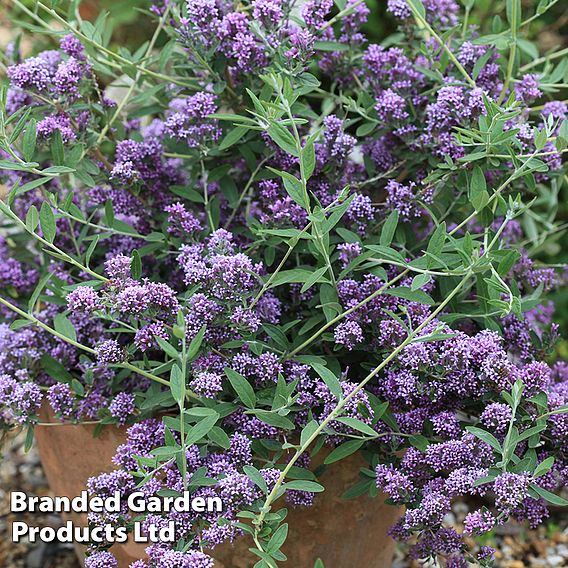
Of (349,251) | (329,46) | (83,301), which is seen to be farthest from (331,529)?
(329,46)

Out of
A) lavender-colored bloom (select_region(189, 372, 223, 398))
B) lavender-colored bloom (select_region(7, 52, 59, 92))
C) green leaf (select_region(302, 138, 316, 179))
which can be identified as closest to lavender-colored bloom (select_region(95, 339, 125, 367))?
lavender-colored bloom (select_region(189, 372, 223, 398))

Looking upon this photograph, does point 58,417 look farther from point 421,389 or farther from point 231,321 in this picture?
point 421,389

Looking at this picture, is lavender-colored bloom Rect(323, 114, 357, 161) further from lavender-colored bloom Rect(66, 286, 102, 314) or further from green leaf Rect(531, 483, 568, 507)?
green leaf Rect(531, 483, 568, 507)

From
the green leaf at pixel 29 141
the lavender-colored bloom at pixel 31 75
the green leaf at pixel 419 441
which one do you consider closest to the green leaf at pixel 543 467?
the green leaf at pixel 419 441

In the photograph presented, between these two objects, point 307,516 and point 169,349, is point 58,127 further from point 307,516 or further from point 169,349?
point 307,516

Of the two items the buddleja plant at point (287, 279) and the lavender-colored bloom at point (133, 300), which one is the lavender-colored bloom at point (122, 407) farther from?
the lavender-colored bloom at point (133, 300)

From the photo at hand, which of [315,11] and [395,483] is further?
[315,11]

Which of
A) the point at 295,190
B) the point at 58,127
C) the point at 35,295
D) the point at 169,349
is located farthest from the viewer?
the point at 58,127

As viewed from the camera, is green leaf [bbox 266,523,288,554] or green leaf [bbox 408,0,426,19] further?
green leaf [bbox 408,0,426,19]
